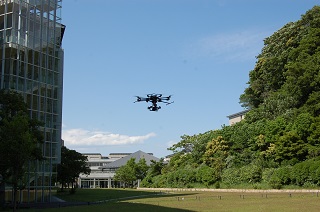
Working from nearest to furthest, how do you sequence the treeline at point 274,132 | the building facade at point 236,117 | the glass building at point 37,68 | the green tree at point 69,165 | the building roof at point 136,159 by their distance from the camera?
the glass building at point 37,68, the treeline at point 274,132, the green tree at point 69,165, the building facade at point 236,117, the building roof at point 136,159

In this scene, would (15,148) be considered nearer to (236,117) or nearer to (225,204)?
(225,204)

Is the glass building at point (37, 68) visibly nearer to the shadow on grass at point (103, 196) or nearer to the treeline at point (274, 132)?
the shadow on grass at point (103, 196)

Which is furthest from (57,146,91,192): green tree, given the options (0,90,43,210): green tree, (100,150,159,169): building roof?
(100,150,159,169): building roof

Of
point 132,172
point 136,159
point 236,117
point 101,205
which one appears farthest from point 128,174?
point 101,205

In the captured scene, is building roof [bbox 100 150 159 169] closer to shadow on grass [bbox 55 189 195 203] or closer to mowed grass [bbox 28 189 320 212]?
shadow on grass [bbox 55 189 195 203]

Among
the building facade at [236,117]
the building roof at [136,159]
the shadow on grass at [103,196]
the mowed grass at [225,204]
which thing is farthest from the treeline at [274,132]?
the building roof at [136,159]

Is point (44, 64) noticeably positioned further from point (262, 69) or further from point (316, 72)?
point (262, 69)
